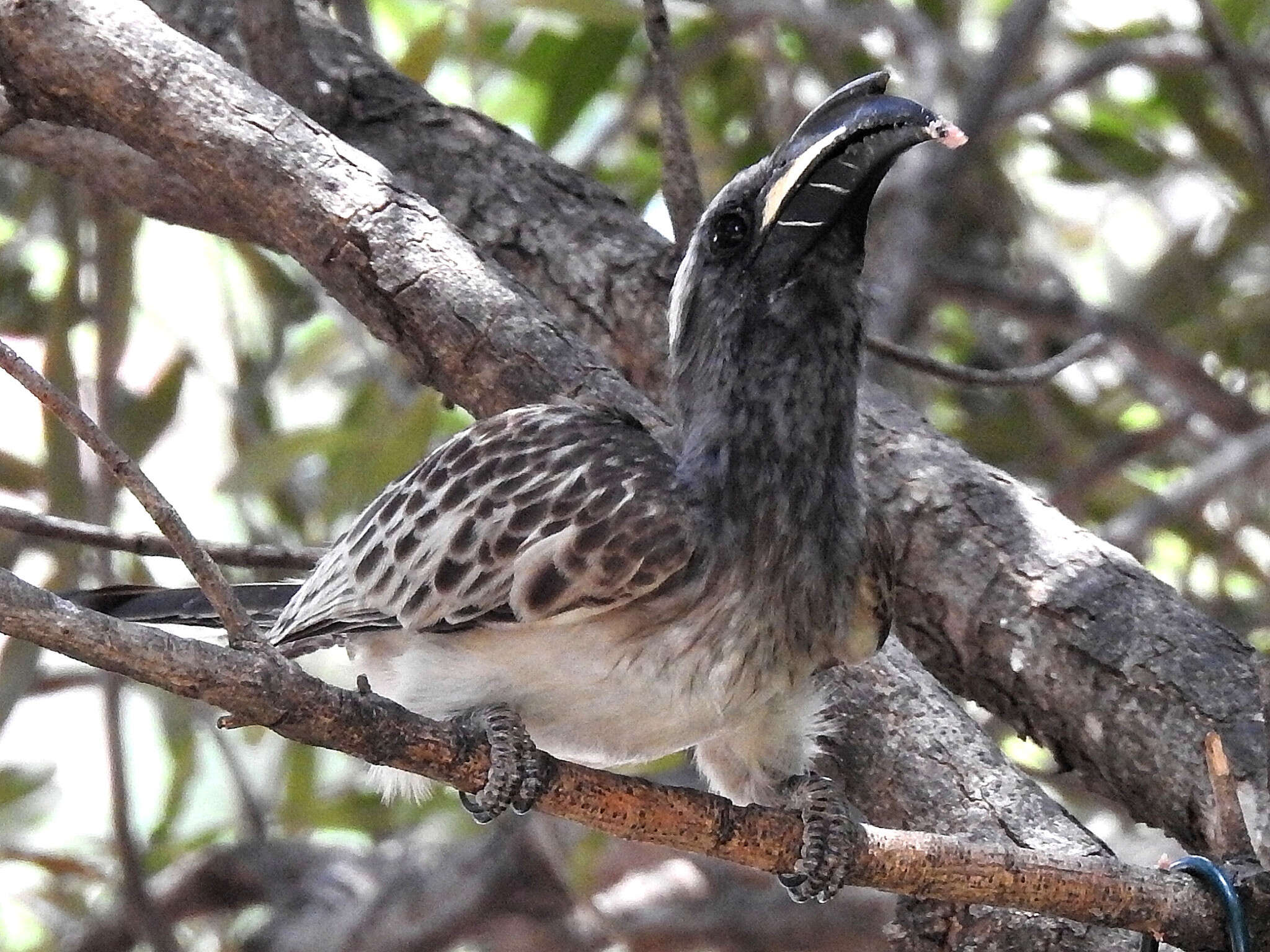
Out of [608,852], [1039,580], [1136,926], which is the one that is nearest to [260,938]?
[608,852]

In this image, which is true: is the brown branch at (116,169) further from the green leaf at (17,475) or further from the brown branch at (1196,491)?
the brown branch at (1196,491)

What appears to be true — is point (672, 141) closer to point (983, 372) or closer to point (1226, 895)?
point (983, 372)

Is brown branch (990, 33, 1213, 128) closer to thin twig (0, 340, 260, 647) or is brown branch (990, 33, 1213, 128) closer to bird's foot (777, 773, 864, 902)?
bird's foot (777, 773, 864, 902)

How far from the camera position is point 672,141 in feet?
8.05

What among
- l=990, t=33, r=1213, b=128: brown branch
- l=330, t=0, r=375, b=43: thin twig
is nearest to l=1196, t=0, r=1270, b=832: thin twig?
l=990, t=33, r=1213, b=128: brown branch

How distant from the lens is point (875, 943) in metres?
3.48

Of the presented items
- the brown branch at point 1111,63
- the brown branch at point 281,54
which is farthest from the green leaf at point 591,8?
the brown branch at point 1111,63

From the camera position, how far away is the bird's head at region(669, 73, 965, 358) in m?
1.85

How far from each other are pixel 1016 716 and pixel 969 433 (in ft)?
5.93

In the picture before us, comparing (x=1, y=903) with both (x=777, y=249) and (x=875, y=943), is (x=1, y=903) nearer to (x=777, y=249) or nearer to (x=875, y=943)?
(x=875, y=943)

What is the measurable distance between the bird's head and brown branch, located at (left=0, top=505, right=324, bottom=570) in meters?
0.67

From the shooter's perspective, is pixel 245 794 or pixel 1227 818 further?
pixel 245 794

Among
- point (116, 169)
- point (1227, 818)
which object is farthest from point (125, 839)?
point (1227, 818)

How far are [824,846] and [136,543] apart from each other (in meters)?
0.97
